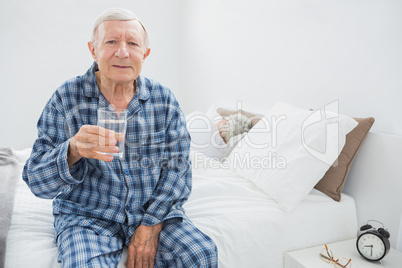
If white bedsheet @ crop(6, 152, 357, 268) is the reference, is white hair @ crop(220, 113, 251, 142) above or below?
above

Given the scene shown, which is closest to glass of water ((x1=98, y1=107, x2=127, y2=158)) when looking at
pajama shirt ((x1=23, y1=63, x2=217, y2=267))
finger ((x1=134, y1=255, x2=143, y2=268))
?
pajama shirt ((x1=23, y1=63, x2=217, y2=267))

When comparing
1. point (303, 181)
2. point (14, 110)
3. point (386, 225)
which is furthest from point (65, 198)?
point (14, 110)

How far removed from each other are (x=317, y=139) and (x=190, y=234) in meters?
0.79

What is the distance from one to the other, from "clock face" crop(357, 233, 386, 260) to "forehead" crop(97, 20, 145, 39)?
1229 mm

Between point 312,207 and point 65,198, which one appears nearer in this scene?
point 65,198

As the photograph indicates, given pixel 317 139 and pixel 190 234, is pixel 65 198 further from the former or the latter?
pixel 317 139

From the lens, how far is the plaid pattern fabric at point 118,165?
47.0 inches

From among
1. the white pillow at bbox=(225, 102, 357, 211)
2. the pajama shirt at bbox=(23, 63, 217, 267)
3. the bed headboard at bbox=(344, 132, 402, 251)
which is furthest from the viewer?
the white pillow at bbox=(225, 102, 357, 211)

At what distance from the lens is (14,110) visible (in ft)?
11.7

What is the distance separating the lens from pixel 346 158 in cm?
161

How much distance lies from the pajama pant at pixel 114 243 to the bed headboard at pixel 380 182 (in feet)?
2.76

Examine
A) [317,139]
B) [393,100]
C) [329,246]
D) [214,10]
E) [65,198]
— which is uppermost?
[214,10]

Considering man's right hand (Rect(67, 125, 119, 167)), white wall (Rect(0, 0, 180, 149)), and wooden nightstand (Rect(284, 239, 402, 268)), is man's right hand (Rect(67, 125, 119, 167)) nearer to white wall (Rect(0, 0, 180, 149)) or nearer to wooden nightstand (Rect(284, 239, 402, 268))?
wooden nightstand (Rect(284, 239, 402, 268))

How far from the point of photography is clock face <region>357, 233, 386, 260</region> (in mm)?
1328
